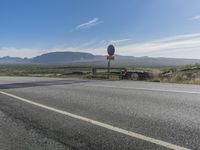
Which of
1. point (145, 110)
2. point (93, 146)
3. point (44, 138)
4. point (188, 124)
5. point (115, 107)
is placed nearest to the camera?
point (93, 146)

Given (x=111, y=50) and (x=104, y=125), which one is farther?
(x=111, y=50)

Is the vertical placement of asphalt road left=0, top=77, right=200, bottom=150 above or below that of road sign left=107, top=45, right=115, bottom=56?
below

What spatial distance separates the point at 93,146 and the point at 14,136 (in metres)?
1.68

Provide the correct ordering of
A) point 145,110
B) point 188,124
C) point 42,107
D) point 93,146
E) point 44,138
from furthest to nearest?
point 42,107
point 145,110
point 188,124
point 44,138
point 93,146

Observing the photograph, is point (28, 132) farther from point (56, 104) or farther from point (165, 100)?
point (165, 100)

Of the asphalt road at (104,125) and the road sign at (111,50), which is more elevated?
the road sign at (111,50)

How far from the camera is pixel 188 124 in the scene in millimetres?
5906

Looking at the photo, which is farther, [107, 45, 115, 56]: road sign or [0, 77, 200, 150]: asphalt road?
[107, 45, 115, 56]: road sign

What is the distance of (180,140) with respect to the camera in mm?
4879

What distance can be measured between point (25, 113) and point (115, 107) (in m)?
2.20

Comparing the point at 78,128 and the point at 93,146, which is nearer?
the point at 93,146

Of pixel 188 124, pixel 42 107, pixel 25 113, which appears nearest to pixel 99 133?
pixel 188 124

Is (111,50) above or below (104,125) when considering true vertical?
above

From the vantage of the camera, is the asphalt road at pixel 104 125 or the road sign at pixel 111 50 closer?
the asphalt road at pixel 104 125
